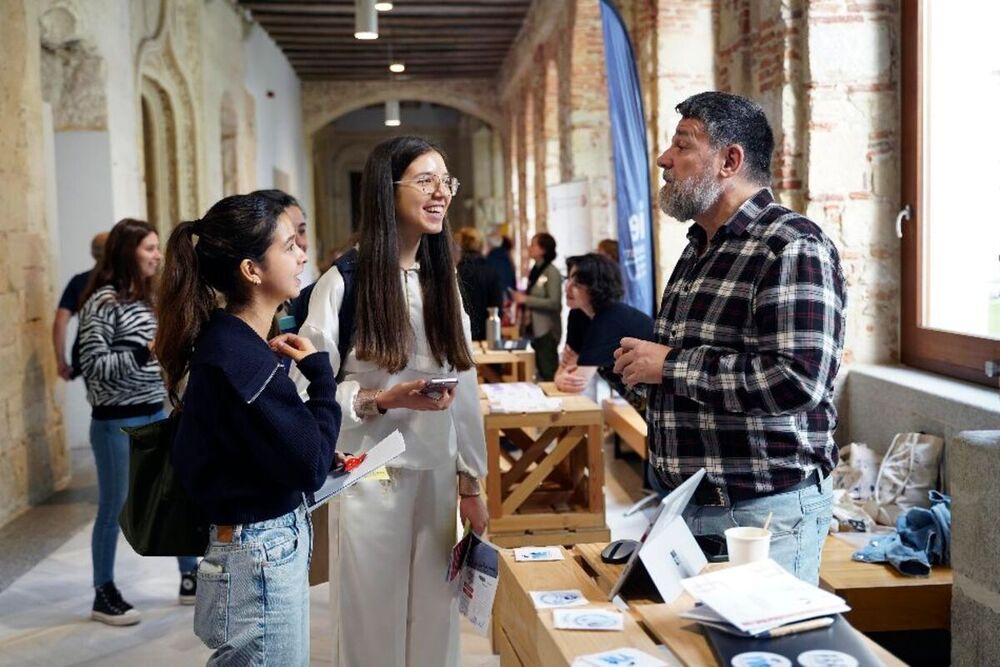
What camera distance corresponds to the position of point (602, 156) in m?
12.0

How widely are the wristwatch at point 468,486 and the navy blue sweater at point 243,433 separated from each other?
75 cm

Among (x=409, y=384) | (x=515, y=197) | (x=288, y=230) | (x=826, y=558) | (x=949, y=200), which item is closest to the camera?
(x=288, y=230)

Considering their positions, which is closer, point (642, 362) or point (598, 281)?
point (642, 362)

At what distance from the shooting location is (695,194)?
8.13ft

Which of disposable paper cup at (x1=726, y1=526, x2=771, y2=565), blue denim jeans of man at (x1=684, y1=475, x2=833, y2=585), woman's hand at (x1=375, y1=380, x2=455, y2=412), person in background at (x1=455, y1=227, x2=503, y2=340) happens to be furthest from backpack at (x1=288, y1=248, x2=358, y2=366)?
person in background at (x1=455, y1=227, x2=503, y2=340)

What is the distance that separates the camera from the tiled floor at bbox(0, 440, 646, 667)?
4.22m

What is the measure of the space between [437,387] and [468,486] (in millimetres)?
430

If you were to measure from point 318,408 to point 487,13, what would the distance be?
1380 cm

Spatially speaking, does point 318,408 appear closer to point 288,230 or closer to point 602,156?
point 288,230

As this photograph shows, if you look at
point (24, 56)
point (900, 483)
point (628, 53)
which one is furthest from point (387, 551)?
point (24, 56)

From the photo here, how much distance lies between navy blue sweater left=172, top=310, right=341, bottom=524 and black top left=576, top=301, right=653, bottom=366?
10.9 feet

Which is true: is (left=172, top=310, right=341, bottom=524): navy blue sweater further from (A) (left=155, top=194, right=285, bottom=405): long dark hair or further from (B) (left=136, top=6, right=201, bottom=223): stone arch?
(B) (left=136, top=6, right=201, bottom=223): stone arch

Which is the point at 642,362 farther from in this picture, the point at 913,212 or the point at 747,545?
the point at 913,212

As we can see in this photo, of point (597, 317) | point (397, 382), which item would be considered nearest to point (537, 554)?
point (397, 382)
